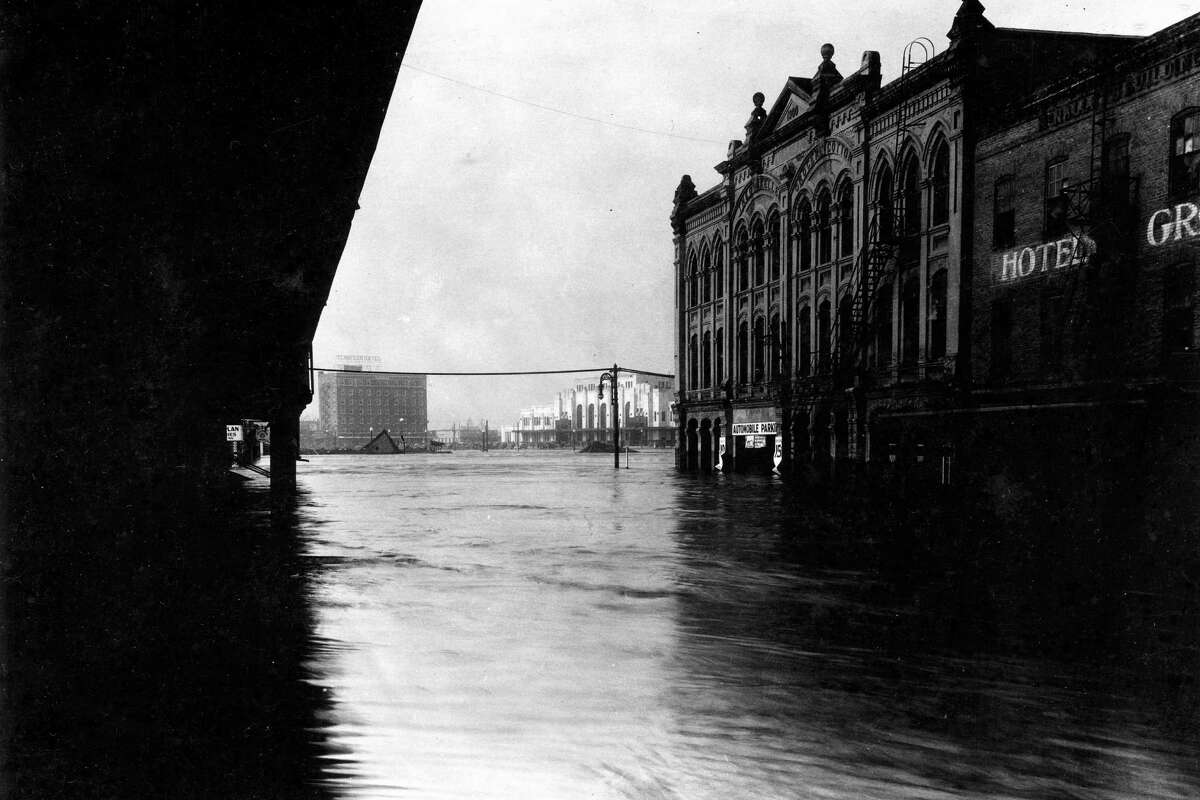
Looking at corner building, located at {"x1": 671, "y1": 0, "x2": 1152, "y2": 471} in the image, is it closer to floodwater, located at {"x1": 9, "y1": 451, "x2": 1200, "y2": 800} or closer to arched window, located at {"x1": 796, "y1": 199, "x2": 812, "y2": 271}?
arched window, located at {"x1": 796, "y1": 199, "x2": 812, "y2": 271}

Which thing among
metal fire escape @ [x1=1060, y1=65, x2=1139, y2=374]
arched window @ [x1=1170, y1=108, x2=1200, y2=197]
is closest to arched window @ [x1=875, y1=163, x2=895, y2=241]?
metal fire escape @ [x1=1060, y1=65, x2=1139, y2=374]

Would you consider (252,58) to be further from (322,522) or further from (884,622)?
(322,522)

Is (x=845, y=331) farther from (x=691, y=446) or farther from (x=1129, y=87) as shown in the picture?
(x=691, y=446)

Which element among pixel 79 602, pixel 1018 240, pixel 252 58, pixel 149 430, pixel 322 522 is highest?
pixel 1018 240

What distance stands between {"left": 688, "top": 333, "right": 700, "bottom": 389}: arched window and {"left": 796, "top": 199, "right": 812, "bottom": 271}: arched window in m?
9.65

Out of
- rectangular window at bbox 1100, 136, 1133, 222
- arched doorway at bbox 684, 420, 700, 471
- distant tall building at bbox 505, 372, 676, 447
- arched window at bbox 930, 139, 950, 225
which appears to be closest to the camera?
rectangular window at bbox 1100, 136, 1133, 222

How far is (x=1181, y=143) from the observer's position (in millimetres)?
15812

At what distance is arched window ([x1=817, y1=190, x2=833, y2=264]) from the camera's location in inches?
1154

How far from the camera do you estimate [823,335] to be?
29.6m

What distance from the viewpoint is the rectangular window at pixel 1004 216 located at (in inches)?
808

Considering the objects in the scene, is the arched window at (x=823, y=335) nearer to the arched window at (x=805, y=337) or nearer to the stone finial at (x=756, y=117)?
the arched window at (x=805, y=337)

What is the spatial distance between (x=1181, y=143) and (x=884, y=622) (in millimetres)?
12957

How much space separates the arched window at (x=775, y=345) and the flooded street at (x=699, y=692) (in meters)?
21.0

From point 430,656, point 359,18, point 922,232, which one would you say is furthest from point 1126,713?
point 922,232
